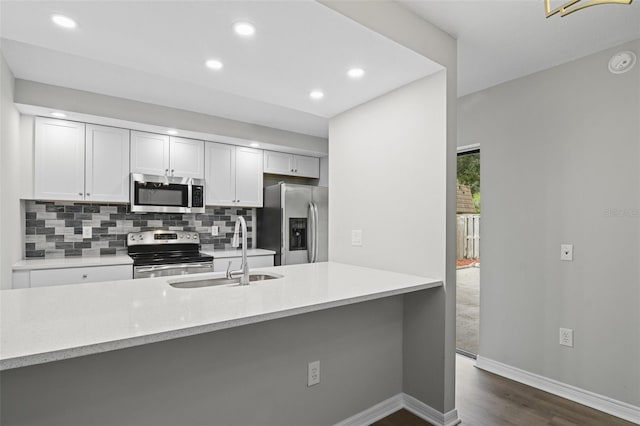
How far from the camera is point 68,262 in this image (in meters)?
3.06

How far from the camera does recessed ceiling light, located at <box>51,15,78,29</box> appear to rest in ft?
5.01

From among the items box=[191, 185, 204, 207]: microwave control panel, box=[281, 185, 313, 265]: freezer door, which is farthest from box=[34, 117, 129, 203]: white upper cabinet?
box=[281, 185, 313, 265]: freezer door

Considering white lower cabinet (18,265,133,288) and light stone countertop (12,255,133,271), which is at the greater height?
light stone countertop (12,255,133,271)

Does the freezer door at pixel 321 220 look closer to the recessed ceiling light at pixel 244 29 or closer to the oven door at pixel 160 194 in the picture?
the oven door at pixel 160 194

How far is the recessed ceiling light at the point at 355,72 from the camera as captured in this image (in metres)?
2.04

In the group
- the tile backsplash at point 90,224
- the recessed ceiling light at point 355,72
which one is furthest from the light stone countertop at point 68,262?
the recessed ceiling light at point 355,72

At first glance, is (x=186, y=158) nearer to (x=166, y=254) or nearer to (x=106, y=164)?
(x=106, y=164)

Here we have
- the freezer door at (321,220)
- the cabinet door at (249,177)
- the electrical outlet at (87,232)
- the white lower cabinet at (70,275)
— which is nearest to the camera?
the white lower cabinet at (70,275)

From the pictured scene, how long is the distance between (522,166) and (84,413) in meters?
3.11

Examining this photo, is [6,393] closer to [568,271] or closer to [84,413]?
[84,413]

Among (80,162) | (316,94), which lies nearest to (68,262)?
(80,162)

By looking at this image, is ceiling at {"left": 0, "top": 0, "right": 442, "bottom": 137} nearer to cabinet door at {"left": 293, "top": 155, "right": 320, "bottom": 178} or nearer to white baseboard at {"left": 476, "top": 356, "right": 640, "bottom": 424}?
cabinet door at {"left": 293, "top": 155, "right": 320, "bottom": 178}

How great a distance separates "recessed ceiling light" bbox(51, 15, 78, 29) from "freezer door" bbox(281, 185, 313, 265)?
109 inches

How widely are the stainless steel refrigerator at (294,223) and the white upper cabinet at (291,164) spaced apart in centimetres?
34
